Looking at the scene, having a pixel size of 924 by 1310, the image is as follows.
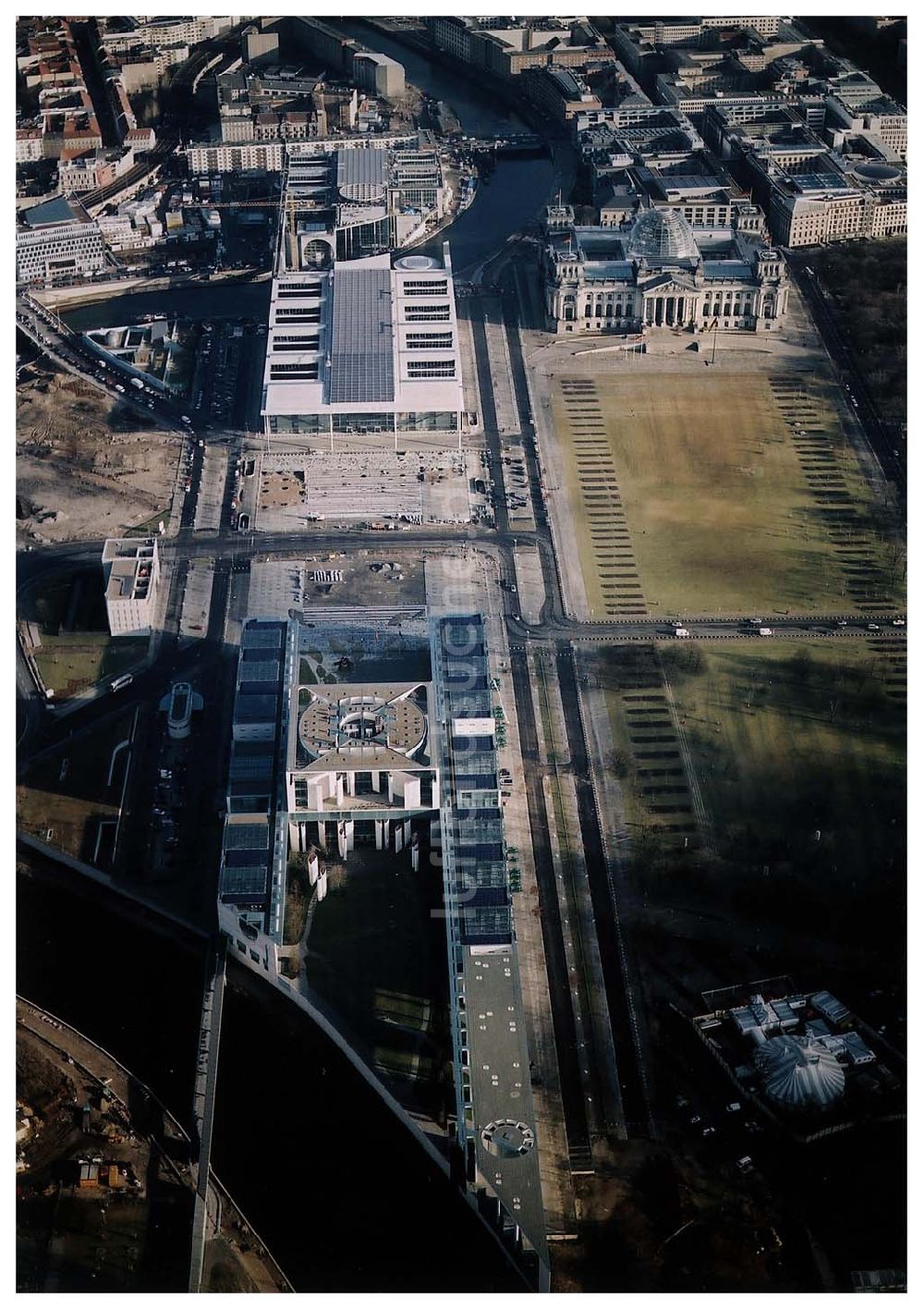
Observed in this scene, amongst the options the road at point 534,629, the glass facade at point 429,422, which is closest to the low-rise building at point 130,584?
the road at point 534,629

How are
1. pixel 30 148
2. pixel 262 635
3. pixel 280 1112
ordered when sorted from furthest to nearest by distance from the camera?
pixel 30 148
pixel 262 635
pixel 280 1112

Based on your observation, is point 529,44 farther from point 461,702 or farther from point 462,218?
point 461,702

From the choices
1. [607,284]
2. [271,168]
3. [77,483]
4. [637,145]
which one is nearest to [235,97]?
[271,168]

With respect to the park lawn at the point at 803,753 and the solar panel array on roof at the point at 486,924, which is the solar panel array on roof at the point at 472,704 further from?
the solar panel array on roof at the point at 486,924

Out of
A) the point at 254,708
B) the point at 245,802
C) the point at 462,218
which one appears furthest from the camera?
the point at 462,218

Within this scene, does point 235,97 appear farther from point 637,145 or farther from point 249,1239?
point 249,1239

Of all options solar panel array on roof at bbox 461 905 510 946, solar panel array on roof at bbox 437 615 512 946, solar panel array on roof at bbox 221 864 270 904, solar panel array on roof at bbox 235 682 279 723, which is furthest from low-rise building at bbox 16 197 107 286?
solar panel array on roof at bbox 461 905 510 946

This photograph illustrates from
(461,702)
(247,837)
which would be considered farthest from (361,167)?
(247,837)
